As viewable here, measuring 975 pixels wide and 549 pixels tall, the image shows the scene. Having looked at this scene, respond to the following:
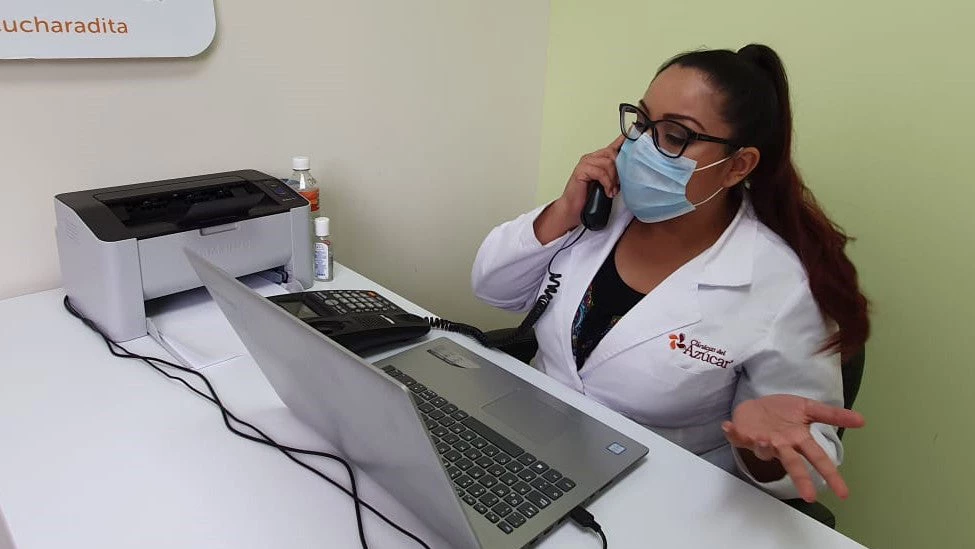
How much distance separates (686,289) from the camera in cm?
117

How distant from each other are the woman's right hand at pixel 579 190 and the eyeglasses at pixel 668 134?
0.06 meters

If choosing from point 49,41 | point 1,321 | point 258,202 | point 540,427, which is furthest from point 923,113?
point 1,321

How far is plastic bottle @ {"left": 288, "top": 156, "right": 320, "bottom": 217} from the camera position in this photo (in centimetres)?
139

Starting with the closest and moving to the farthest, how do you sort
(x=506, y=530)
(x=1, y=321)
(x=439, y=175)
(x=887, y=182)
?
(x=506, y=530), (x=1, y=321), (x=887, y=182), (x=439, y=175)

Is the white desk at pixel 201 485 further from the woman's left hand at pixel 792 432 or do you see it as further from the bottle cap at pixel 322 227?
the bottle cap at pixel 322 227

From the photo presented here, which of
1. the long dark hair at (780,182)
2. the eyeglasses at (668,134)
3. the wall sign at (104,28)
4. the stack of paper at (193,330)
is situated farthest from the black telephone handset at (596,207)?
the wall sign at (104,28)

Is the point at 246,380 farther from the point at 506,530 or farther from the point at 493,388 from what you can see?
the point at 506,530

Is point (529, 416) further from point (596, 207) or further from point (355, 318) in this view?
point (596, 207)

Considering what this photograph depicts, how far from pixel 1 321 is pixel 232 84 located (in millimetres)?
621

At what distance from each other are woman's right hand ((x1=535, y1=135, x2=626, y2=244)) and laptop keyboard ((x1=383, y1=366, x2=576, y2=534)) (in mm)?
536

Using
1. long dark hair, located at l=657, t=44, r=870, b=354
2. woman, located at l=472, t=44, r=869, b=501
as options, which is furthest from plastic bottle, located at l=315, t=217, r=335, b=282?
long dark hair, located at l=657, t=44, r=870, b=354

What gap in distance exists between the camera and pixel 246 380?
1.01 meters

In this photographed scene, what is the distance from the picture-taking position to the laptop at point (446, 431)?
0.62 m

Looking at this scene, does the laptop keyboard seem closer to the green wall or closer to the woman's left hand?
the woman's left hand
